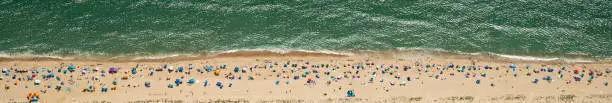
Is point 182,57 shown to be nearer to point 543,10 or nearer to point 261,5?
point 261,5

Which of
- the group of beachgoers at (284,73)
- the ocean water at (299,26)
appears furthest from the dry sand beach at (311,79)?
the ocean water at (299,26)

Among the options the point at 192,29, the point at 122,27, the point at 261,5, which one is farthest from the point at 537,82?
the point at 122,27

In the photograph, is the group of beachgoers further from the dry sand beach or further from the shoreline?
the shoreline

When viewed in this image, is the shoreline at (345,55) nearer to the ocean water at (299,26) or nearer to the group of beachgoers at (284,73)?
the ocean water at (299,26)

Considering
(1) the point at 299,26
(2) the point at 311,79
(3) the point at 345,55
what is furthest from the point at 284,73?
(1) the point at 299,26

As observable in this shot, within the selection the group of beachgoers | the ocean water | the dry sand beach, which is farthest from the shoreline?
the group of beachgoers
